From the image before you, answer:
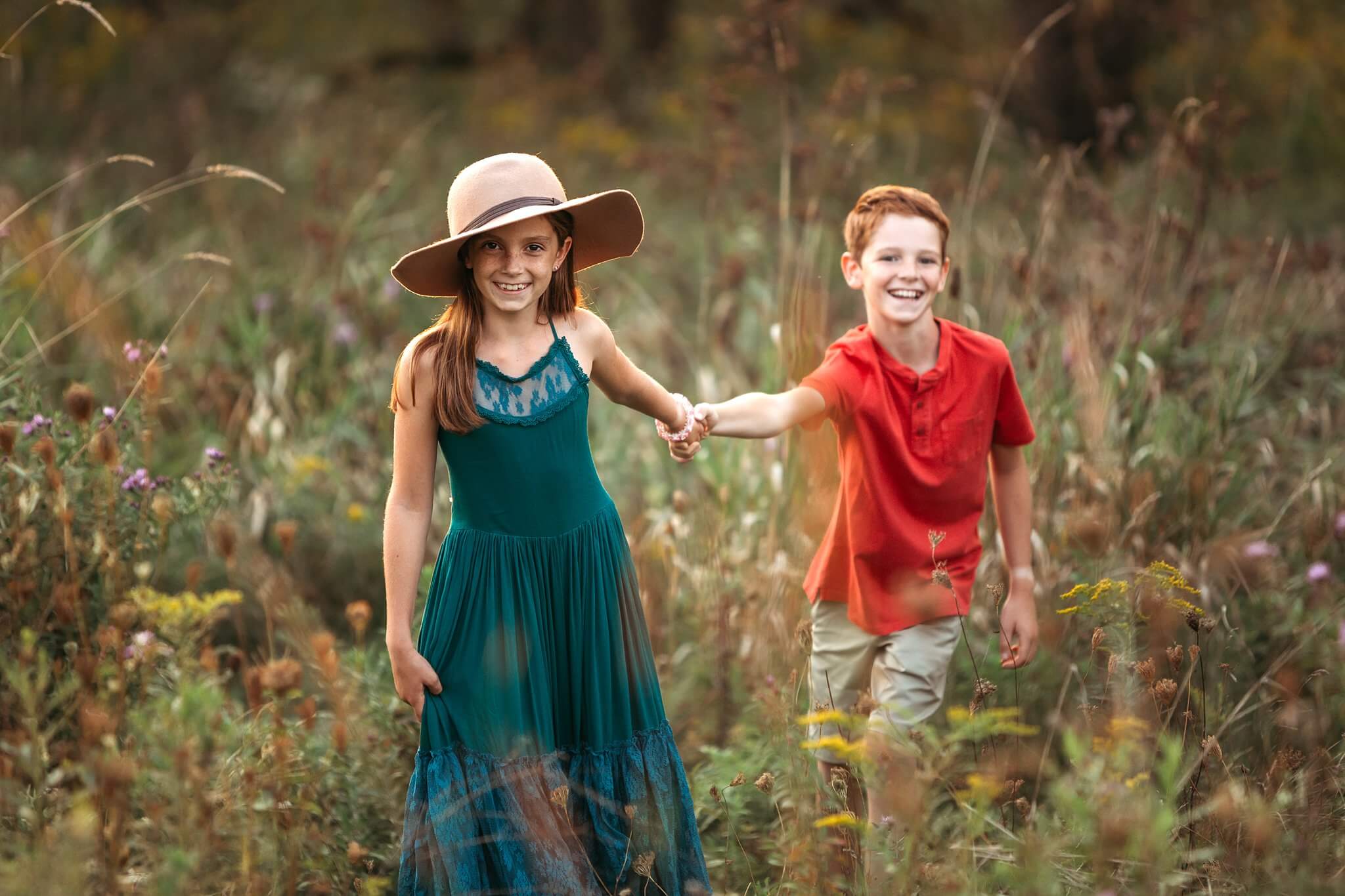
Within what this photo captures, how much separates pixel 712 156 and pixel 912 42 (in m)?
9.16

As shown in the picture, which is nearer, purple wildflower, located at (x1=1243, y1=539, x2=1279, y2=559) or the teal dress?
the teal dress

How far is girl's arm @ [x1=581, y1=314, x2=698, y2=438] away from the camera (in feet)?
8.32

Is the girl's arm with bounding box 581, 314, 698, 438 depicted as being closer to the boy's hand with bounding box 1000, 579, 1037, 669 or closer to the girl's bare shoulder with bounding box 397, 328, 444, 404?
the girl's bare shoulder with bounding box 397, 328, 444, 404

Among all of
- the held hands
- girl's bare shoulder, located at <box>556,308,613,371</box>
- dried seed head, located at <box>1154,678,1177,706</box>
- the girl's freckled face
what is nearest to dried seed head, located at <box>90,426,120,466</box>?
the girl's freckled face

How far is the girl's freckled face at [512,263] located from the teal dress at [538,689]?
12 cm

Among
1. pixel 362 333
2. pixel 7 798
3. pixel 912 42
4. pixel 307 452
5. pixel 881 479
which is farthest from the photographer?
pixel 912 42

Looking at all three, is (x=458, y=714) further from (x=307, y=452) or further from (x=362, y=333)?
(x=362, y=333)

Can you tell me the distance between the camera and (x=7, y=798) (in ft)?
6.77

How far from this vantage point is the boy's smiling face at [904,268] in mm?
2670

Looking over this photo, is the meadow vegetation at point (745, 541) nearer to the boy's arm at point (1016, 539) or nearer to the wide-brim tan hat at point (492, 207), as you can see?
the boy's arm at point (1016, 539)

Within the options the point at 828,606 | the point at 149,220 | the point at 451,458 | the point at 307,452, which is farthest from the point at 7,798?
the point at 149,220

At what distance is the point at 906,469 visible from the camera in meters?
2.69

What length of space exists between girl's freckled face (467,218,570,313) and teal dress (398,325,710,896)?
125 mm

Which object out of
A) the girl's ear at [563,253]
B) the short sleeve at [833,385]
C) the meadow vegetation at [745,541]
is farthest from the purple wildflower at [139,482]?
the short sleeve at [833,385]
